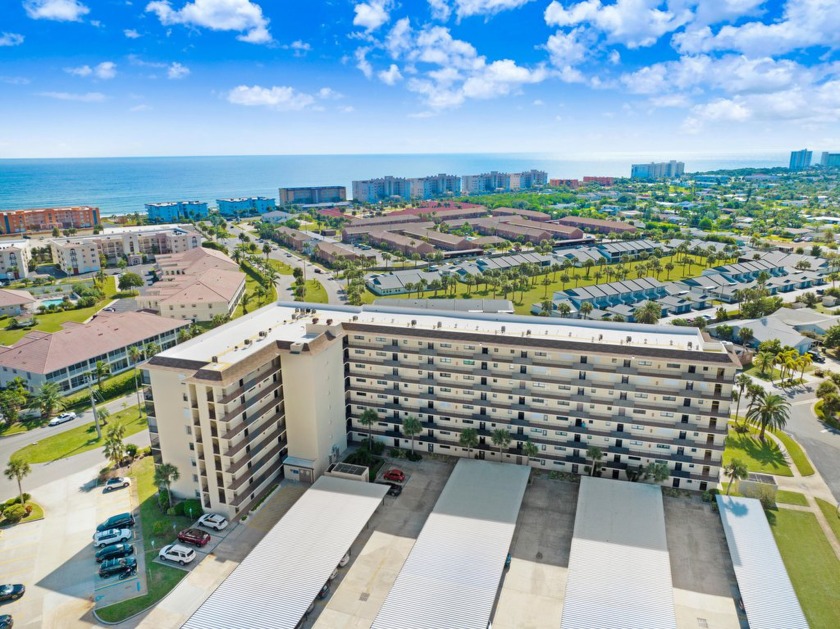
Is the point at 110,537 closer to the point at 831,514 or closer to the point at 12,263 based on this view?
the point at 831,514

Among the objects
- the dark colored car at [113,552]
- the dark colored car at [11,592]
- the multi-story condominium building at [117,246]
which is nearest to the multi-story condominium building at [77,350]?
the dark colored car at [113,552]

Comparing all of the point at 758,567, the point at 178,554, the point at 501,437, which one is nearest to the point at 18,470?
the point at 178,554

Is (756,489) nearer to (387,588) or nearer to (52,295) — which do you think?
(387,588)

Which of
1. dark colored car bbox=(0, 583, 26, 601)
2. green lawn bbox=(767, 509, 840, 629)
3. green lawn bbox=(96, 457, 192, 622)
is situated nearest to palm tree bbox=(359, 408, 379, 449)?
green lawn bbox=(96, 457, 192, 622)

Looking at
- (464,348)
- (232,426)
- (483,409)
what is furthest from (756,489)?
(232,426)

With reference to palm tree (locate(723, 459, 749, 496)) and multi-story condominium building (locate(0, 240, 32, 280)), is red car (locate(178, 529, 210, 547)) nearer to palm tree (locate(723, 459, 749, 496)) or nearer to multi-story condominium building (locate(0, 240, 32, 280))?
palm tree (locate(723, 459, 749, 496))

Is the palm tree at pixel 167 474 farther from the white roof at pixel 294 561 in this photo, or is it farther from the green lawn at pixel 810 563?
the green lawn at pixel 810 563
